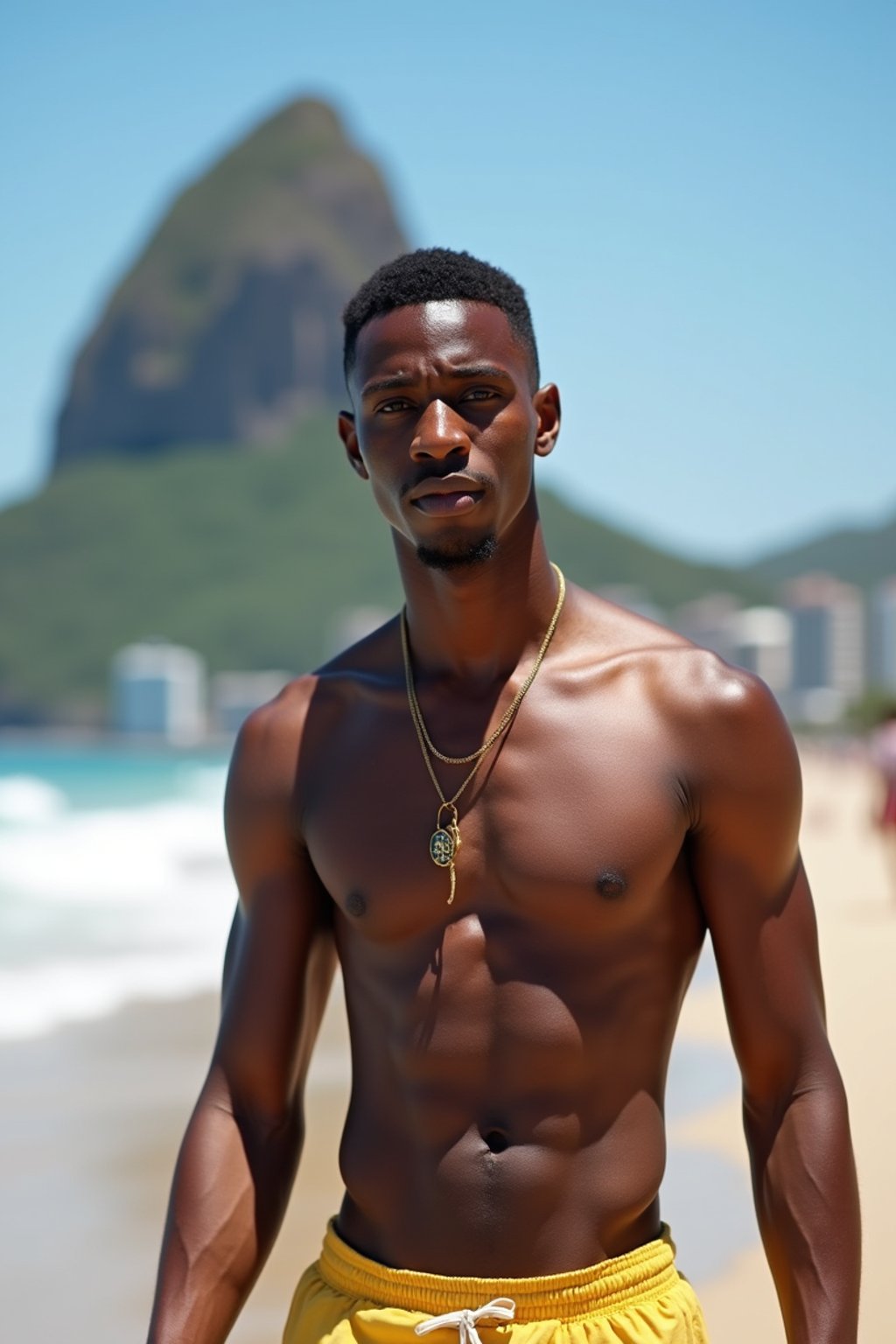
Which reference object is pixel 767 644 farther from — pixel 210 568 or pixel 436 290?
pixel 436 290

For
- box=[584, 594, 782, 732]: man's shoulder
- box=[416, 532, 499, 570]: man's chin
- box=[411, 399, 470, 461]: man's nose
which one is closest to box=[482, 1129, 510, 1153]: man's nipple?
box=[584, 594, 782, 732]: man's shoulder

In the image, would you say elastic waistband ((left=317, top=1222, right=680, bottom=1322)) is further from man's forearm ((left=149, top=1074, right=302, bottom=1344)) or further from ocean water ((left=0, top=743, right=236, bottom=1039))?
ocean water ((left=0, top=743, right=236, bottom=1039))

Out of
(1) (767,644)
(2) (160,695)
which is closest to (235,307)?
(2) (160,695)

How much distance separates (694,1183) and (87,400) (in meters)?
151

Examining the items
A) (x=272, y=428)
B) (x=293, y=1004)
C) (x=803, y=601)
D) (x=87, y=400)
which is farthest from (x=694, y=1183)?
(x=87, y=400)

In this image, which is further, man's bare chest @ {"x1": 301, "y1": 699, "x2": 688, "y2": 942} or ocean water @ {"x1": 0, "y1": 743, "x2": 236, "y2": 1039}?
ocean water @ {"x1": 0, "y1": 743, "x2": 236, "y2": 1039}

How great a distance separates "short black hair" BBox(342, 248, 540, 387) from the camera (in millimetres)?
1989

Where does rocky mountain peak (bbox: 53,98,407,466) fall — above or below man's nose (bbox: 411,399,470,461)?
below

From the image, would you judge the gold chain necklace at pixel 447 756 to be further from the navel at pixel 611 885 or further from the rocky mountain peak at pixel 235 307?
the rocky mountain peak at pixel 235 307

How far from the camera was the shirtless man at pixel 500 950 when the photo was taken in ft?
6.13

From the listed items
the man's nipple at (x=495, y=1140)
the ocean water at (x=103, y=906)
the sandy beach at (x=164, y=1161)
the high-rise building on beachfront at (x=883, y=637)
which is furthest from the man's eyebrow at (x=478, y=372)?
the high-rise building on beachfront at (x=883, y=637)

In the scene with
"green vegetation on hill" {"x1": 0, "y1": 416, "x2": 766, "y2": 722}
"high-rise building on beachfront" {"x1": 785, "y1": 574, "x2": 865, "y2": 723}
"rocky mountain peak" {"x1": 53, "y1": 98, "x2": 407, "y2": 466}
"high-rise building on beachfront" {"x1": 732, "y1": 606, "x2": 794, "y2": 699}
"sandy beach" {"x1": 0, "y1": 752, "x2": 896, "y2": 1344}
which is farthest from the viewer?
"rocky mountain peak" {"x1": 53, "y1": 98, "x2": 407, "y2": 466}

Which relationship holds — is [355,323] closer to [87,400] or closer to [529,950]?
[529,950]

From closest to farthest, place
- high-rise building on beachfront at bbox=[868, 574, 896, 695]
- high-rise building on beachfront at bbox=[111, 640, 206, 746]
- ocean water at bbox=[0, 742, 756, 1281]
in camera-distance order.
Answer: ocean water at bbox=[0, 742, 756, 1281], high-rise building on beachfront at bbox=[111, 640, 206, 746], high-rise building on beachfront at bbox=[868, 574, 896, 695]
